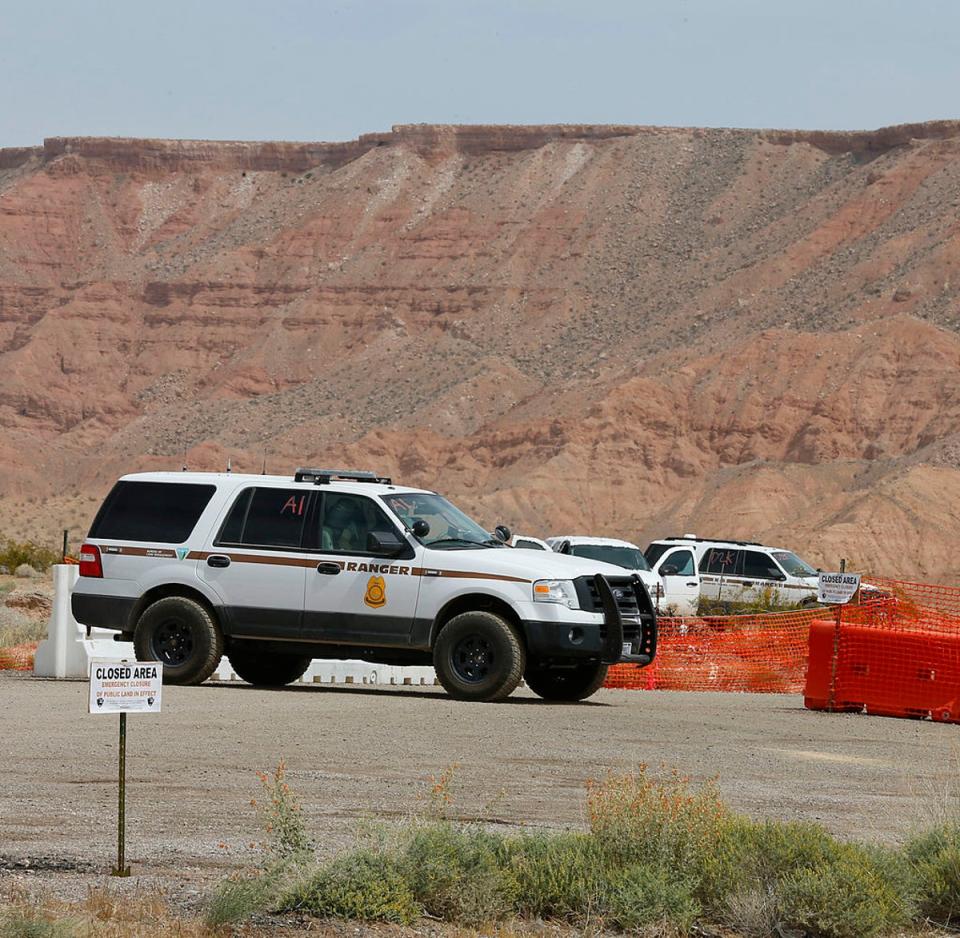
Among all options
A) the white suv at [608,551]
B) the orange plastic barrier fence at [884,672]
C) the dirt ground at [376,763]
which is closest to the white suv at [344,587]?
the dirt ground at [376,763]

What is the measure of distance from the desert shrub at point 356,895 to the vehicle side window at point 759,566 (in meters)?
28.2

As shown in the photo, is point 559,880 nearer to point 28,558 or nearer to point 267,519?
point 267,519

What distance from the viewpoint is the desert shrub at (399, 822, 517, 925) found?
7363mm

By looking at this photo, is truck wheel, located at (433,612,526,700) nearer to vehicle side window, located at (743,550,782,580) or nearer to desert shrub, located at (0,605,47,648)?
desert shrub, located at (0,605,47,648)

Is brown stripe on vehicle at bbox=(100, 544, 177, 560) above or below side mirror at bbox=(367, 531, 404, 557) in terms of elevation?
below

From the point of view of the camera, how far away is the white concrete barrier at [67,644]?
18812 mm

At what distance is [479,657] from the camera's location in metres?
16.4

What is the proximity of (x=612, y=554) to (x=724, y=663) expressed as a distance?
7.32 metres

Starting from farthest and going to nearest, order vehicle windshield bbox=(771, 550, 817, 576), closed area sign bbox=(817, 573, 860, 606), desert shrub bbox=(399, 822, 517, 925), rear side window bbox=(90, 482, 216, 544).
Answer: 1. vehicle windshield bbox=(771, 550, 817, 576)
2. closed area sign bbox=(817, 573, 860, 606)
3. rear side window bbox=(90, 482, 216, 544)
4. desert shrub bbox=(399, 822, 517, 925)

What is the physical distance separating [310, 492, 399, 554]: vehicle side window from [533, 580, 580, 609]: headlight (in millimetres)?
1643

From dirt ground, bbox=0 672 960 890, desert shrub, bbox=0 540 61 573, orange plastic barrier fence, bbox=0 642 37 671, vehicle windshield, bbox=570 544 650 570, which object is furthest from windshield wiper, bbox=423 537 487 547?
desert shrub, bbox=0 540 61 573

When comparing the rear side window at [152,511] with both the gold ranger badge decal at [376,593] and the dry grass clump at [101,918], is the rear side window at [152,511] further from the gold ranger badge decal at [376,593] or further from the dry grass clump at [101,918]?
the dry grass clump at [101,918]

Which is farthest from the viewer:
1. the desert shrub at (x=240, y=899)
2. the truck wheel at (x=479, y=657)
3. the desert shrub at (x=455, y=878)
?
the truck wheel at (x=479, y=657)

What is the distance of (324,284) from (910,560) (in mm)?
46664
